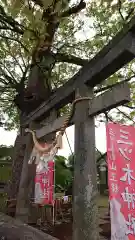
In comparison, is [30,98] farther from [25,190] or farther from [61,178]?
[61,178]

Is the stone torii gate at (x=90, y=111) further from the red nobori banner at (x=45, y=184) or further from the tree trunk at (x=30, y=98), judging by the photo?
the tree trunk at (x=30, y=98)

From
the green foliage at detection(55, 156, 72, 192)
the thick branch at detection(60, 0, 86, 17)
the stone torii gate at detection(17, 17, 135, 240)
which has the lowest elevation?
the green foliage at detection(55, 156, 72, 192)

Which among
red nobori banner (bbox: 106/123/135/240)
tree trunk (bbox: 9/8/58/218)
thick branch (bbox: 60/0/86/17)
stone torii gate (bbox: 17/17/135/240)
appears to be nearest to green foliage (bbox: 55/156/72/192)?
tree trunk (bbox: 9/8/58/218)

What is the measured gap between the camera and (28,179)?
5.60 meters

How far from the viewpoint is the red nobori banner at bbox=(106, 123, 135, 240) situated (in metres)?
2.95

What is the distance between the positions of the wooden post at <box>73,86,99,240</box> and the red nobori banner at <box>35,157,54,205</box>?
5.10 ft

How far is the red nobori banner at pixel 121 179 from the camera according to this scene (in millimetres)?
2945

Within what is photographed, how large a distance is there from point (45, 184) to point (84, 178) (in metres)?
2.13

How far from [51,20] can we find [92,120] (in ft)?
10.7

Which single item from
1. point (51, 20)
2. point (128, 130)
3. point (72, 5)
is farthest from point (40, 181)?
point (72, 5)

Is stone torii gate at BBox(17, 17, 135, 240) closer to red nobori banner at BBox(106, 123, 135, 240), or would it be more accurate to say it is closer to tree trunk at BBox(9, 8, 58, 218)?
red nobori banner at BBox(106, 123, 135, 240)

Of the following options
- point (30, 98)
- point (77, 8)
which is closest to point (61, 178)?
point (30, 98)

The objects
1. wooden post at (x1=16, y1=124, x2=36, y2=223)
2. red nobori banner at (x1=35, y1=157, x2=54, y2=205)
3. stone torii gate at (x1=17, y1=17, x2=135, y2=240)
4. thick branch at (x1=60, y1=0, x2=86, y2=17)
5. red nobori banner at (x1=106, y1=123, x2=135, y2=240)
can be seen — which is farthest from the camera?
thick branch at (x1=60, y1=0, x2=86, y2=17)

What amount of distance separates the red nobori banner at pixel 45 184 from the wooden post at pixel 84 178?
61.2 inches
